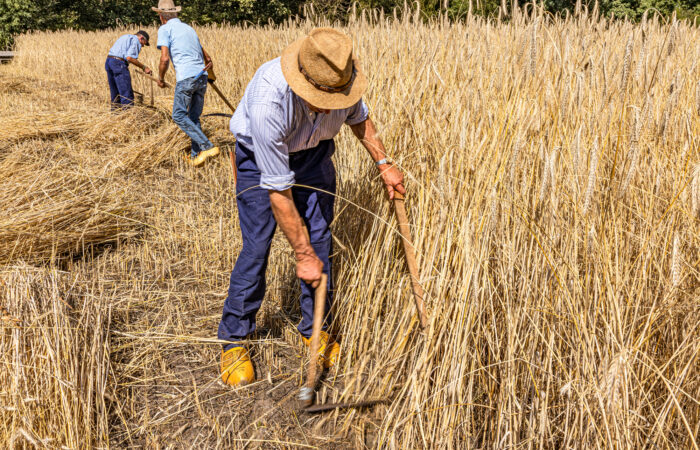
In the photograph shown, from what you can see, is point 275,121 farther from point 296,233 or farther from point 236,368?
point 236,368

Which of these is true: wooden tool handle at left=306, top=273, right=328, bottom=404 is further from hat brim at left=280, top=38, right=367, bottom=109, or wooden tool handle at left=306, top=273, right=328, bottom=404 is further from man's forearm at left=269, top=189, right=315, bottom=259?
hat brim at left=280, top=38, right=367, bottom=109

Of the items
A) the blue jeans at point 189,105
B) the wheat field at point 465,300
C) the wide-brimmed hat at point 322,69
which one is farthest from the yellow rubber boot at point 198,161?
the wide-brimmed hat at point 322,69

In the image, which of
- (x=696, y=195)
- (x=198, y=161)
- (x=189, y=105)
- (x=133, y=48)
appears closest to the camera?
(x=696, y=195)

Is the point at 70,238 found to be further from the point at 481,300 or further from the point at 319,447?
the point at 481,300

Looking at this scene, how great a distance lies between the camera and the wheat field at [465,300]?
1301 mm

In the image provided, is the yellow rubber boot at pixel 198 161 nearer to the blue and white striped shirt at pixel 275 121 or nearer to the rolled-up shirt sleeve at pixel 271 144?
the blue and white striped shirt at pixel 275 121

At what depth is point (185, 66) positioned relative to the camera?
4.59 meters

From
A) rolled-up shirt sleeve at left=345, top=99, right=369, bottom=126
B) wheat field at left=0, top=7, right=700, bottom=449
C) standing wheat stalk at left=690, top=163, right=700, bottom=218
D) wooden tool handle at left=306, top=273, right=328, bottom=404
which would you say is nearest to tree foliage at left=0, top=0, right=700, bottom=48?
wheat field at left=0, top=7, right=700, bottom=449

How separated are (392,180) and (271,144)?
0.51 meters

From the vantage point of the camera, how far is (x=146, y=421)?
6.04 ft

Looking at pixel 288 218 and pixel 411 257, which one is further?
pixel 411 257

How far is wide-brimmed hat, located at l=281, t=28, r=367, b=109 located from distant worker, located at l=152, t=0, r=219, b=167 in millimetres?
3526

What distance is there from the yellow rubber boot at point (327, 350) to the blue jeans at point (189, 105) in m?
3.25

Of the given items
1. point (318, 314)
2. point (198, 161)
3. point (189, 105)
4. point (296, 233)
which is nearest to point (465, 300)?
point (318, 314)
